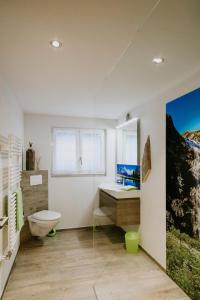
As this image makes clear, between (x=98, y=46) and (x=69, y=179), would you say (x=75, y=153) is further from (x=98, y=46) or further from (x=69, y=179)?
(x=98, y=46)

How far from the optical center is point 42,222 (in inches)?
120

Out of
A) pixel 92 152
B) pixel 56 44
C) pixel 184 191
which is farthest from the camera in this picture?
pixel 92 152

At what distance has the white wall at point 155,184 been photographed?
7.88 feet

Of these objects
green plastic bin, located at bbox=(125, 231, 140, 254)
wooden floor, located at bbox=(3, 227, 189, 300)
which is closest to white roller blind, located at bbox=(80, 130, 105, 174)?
wooden floor, located at bbox=(3, 227, 189, 300)

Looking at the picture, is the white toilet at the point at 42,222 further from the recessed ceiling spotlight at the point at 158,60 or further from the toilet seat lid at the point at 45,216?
the recessed ceiling spotlight at the point at 158,60

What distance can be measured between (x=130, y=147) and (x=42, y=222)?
1.85m

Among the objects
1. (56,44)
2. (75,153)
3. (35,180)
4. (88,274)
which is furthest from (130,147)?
(56,44)

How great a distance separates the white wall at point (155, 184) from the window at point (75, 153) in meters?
1.17

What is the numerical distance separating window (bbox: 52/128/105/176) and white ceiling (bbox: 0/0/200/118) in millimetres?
1311

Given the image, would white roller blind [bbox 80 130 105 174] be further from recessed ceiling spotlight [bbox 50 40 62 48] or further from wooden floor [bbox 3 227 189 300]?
recessed ceiling spotlight [bbox 50 40 62 48]

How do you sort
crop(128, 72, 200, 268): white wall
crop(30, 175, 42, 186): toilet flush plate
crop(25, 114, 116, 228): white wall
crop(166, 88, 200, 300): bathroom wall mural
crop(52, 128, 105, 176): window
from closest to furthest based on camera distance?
crop(166, 88, 200, 300): bathroom wall mural < crop(128, 72, 200, 268): white wall < crop(30, 175, 42, 186): toilet flush plate < crop(25, 114, 116, 228): white wall < crop(52, 128, 105, 176): window

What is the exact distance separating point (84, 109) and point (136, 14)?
226 cm

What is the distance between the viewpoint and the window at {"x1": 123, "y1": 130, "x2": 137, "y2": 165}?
123 inches

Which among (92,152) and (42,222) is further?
(92,152)
